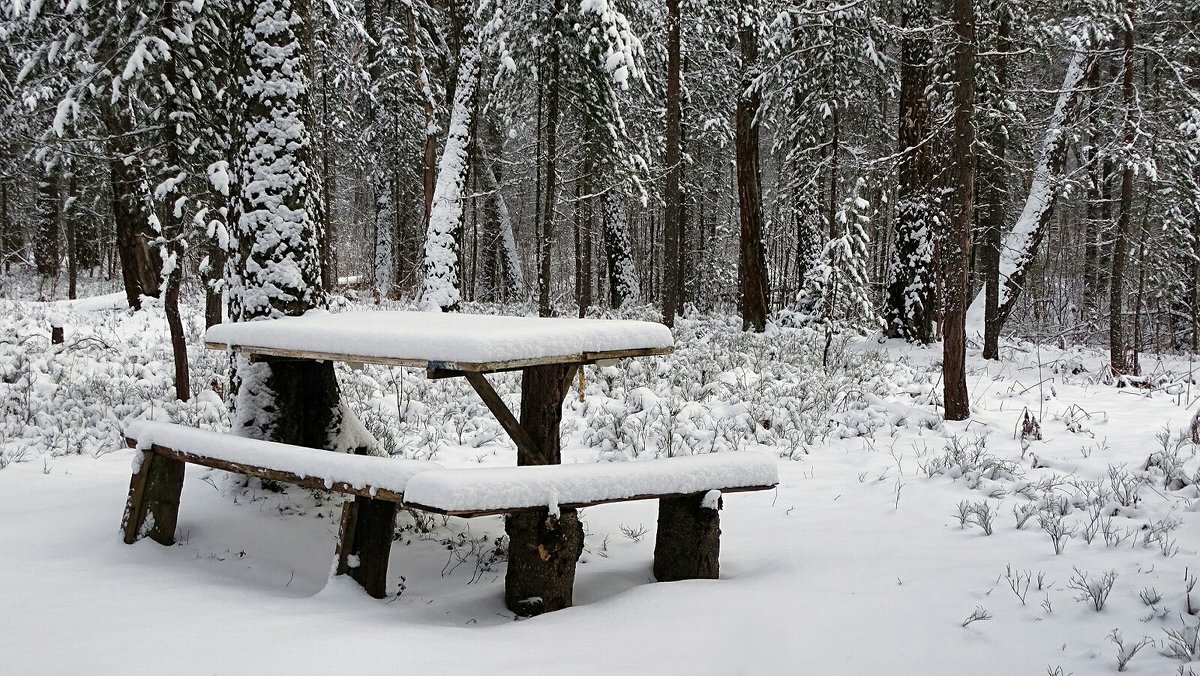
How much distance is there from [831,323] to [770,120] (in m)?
7.39

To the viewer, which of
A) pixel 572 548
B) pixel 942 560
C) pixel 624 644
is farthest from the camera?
pixel 942 560

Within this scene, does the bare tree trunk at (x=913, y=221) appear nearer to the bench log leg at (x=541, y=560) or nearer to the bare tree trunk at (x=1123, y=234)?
the bare tree trunk at (x=1123, y=234)

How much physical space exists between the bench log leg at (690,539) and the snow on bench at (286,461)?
145 centimetres

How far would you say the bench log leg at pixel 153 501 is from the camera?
15.4ft

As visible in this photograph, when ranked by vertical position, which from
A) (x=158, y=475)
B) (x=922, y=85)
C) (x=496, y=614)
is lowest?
(x=496, y=614)

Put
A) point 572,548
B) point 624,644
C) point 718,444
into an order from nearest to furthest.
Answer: point 624,644
point 572,548
point 718,444

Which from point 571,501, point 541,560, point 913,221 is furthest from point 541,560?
point 913,221

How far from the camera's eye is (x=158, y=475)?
474 centimetres

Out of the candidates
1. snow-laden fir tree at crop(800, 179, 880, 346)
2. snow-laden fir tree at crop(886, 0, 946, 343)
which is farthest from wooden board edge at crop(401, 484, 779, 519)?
snow-laden fir tree at crop(886, 0, 946, 343)

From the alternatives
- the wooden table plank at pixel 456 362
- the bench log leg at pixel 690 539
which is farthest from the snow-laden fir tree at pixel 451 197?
the bench log leg at pixel 690 539

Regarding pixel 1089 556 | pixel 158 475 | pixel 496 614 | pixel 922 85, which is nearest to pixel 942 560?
pixel 1089 556

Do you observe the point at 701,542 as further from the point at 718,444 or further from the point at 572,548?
the point at 718,444

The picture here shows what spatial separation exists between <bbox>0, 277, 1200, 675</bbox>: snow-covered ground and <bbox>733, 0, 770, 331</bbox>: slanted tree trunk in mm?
5846

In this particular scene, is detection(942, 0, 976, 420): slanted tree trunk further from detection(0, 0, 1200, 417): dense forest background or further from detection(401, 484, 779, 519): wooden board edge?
detection(401, 484, 779, 519): wooden board edge
